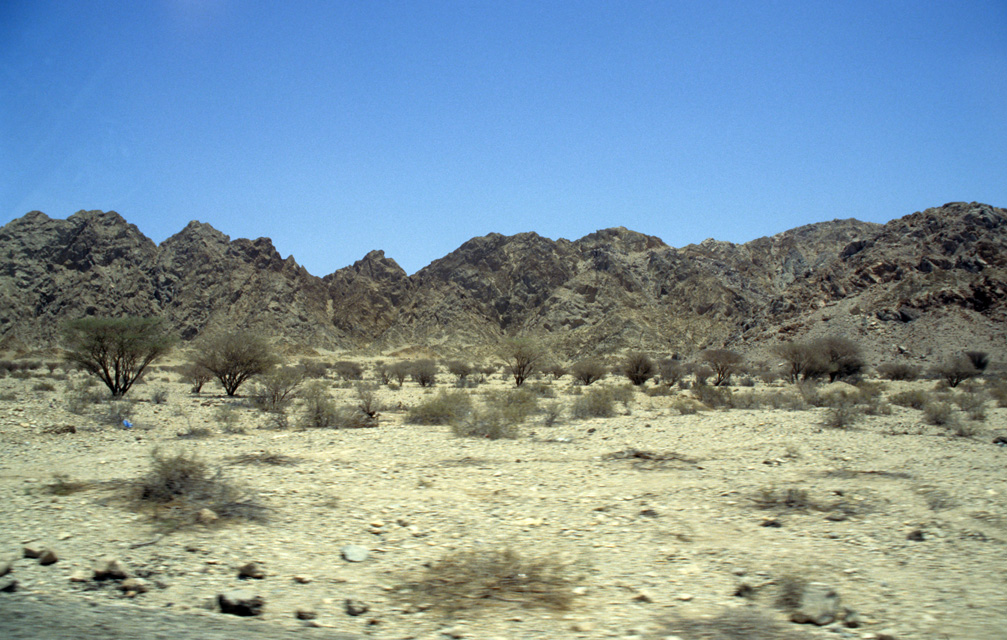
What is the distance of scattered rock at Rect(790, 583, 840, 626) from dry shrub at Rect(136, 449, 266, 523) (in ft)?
19.7

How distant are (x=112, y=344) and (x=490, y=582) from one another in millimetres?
23492

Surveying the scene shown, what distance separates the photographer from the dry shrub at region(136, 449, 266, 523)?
7.15 meters

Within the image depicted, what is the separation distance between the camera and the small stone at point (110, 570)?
16.8 feet

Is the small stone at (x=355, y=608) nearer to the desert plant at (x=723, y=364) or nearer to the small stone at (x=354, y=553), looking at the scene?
the small stone at (x=354, y=553)

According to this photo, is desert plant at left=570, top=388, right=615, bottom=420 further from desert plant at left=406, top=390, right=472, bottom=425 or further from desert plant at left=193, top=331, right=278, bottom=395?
desert plant at left=193, top=331, right=278, bottom=395

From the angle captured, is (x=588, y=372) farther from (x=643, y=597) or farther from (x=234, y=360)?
(x=643, y=597)

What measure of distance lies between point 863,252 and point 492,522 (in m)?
70.8

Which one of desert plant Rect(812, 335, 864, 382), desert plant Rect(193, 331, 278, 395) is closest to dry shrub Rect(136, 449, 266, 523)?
desert plant Rect(193, 331, 278, 395)

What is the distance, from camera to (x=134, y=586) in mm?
5008

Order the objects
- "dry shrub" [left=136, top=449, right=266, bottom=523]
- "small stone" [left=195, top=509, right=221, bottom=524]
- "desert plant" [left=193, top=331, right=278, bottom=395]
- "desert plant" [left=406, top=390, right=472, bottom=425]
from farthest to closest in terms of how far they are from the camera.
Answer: "desert plant" [left=193, top=331, right=278, bottom=395], "desert plant" [left=406, top=390, right=472, bottom=425], "dry shrub" [left=136, top=449, right=266, bottom=523], "small stone" [left=195, top=509, right=221, bottom=524]

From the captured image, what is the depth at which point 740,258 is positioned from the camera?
10444 centimetres

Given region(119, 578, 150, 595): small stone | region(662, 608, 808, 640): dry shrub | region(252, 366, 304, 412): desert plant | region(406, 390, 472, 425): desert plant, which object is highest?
region(252, 366, 304, 412): desert plant

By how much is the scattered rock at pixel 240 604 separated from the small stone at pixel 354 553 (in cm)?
126

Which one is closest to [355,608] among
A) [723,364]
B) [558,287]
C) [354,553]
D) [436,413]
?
[354,553]
